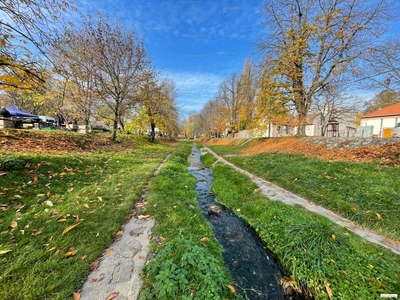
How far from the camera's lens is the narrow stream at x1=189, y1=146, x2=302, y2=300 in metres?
2.64

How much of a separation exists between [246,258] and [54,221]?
3782 millimetres

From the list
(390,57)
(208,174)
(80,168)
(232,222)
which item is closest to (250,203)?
(232,222)

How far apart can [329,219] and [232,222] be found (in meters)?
2.31

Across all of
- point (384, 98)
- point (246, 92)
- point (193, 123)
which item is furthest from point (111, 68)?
point (193, 123)

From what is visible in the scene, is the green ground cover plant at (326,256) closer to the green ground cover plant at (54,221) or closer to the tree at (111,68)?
the green ground cover plant at (54,221)

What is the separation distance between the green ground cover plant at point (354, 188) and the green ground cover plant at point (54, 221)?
5348 mm

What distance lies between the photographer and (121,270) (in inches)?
88.7

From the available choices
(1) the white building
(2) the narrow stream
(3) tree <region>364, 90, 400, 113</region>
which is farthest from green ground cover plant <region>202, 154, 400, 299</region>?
Answer: (1) the white building

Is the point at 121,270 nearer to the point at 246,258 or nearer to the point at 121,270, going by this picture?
the point at 121,270

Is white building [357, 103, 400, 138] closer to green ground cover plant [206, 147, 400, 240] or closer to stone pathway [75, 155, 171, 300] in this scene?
green ground cover plant [206, 147, 400, 240]

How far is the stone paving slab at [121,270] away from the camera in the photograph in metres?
1.92

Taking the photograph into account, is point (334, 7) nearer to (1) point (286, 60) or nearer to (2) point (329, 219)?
(1) point (286, 60)

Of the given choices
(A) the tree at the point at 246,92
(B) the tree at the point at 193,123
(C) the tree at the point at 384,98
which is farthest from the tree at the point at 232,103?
(B) the tree at the point at 193,123

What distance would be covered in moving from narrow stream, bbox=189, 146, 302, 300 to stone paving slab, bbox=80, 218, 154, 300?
163 centimetres
